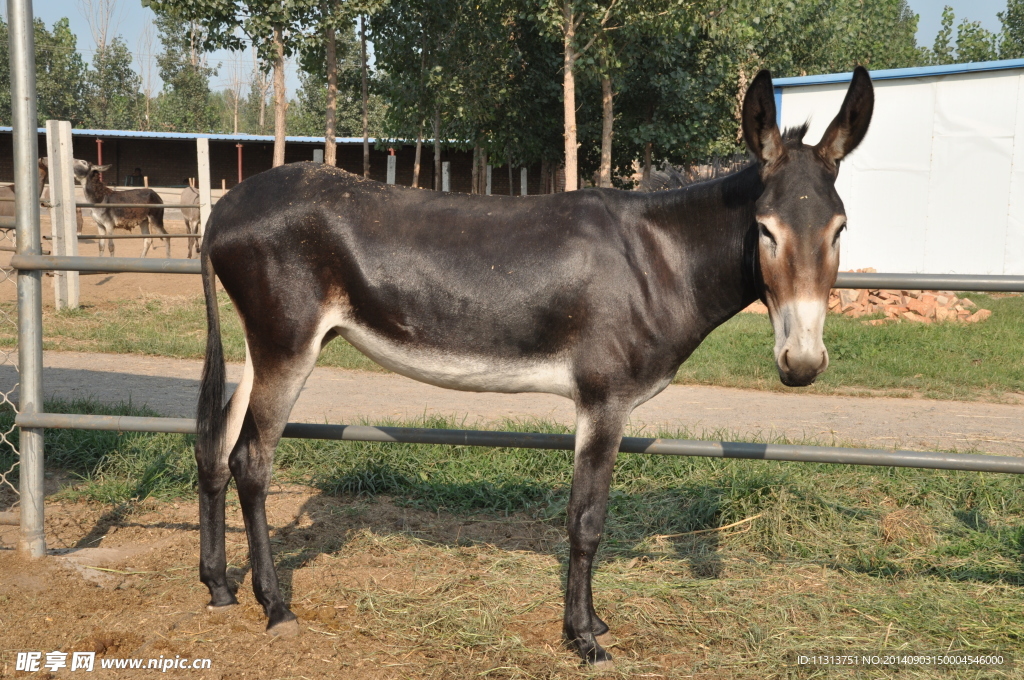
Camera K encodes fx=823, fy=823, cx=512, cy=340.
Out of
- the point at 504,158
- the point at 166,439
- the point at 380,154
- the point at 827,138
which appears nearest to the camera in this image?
the point at 827,138

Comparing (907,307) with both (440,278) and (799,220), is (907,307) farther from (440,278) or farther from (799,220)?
(440,278)

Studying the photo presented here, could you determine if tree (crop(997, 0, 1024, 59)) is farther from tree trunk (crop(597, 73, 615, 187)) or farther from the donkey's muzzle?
the donkey's muzzle

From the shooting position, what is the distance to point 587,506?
3033mm

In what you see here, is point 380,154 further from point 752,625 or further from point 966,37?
point 752,625

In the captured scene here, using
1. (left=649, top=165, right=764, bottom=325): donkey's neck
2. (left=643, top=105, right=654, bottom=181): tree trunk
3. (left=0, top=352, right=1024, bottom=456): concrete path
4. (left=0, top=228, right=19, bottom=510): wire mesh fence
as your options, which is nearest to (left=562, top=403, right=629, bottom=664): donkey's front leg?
(left=649, top=165, right=764, bottom=325): donkey's neck

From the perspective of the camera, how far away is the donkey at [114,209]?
52.7 feet

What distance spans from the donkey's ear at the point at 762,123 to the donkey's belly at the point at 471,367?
1.00 m

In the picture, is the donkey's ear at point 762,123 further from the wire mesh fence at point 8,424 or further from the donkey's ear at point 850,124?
the wire mesh fence at point 8,424

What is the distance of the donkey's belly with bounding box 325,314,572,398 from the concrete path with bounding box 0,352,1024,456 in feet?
9.52

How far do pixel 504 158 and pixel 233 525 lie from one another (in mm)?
20085

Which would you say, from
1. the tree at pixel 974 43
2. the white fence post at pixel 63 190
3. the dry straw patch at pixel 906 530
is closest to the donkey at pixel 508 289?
the dry straw patch at pixel 906 530

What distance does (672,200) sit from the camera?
10.2ft

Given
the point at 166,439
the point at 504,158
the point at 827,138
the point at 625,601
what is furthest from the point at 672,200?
the point at 504,158

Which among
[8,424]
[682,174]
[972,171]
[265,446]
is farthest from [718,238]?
[682,174]
